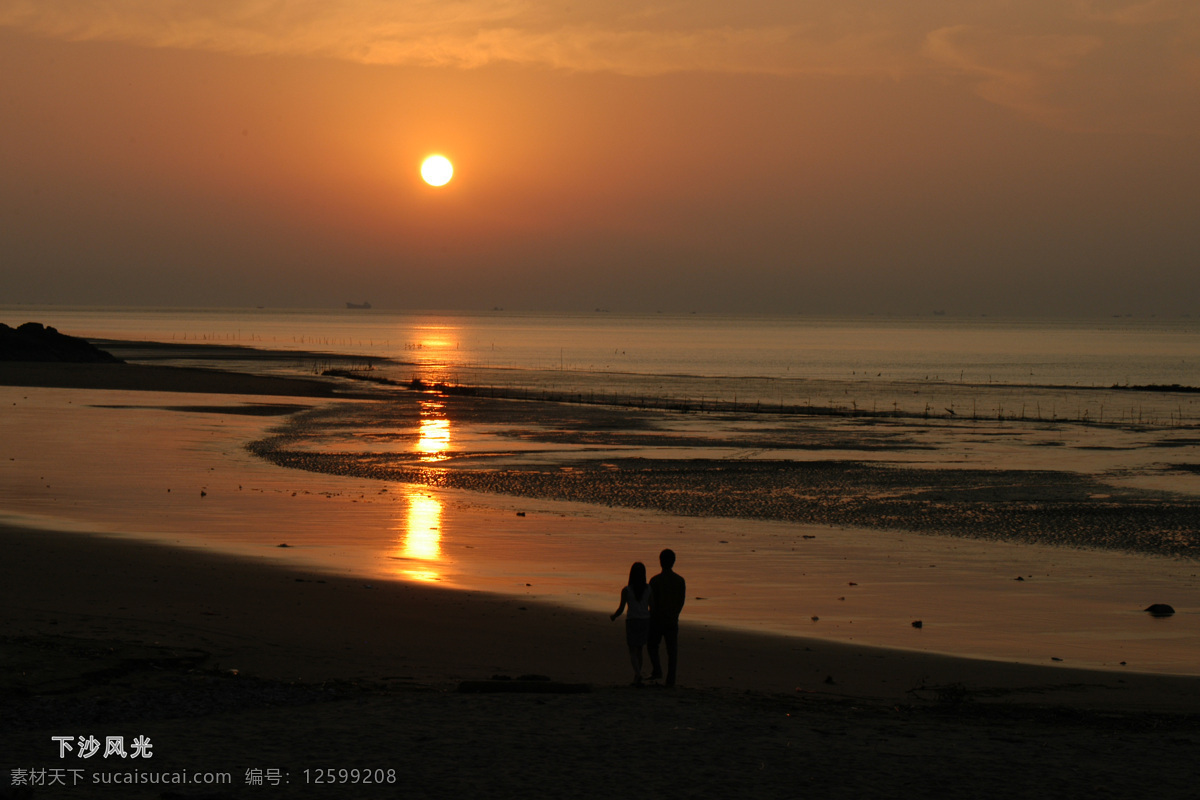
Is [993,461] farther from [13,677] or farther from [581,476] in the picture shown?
→ [13,677]

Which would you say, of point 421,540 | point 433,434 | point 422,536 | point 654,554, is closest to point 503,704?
point 654,554

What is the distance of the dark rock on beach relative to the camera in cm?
8794

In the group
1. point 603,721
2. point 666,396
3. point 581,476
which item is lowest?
point 603,721

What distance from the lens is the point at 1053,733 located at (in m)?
11.2

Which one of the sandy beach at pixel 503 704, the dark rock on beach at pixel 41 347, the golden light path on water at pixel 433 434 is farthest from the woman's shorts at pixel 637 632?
the dark rock on beach at pixel 41 347

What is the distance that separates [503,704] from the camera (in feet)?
37.9

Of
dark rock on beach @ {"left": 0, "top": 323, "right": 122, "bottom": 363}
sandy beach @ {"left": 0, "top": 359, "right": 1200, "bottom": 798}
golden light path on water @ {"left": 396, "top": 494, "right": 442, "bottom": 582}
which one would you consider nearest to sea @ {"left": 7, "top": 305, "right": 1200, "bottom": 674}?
golden light path on water @ {"left": 396, "top": 494, "right": 442, "bottom": 582}

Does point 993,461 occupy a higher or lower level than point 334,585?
higher

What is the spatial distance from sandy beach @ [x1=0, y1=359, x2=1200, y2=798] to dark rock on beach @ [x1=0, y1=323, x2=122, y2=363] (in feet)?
261

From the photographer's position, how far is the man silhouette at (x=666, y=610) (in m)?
12.9

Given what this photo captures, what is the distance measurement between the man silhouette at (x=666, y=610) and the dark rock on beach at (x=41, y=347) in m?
86.7

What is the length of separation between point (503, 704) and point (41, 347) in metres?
90.1

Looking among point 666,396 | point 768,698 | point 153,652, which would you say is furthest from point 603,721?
point 666,396

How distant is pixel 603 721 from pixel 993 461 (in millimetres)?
33211
